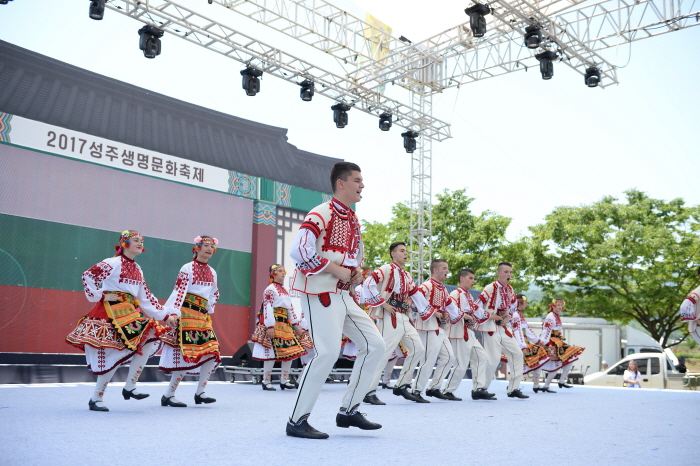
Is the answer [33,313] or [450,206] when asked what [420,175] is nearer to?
[33,313]

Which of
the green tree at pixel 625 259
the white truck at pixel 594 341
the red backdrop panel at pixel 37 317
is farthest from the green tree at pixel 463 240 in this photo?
the red backdrop panel at pixel 37 317

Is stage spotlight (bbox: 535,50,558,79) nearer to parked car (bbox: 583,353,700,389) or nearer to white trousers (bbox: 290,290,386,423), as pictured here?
parked car (bbox: 583,353,700,389)

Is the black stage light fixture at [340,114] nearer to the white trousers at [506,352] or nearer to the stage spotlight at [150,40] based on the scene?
the stage spotlight at [150,40]

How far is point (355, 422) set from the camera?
4.42m

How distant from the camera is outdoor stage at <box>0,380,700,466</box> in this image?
3.36m

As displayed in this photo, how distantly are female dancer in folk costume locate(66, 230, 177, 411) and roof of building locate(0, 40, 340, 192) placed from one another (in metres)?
9.17

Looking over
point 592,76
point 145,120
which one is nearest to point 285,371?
point 145,120

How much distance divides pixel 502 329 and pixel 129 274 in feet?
16.5

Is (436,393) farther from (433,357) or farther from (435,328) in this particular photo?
(435,328)

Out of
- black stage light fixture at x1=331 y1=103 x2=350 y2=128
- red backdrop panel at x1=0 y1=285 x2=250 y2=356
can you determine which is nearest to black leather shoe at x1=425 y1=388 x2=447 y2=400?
black stage light fixture at x1=331 y1=103 x2=350 y2=128

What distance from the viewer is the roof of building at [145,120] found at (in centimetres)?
1391

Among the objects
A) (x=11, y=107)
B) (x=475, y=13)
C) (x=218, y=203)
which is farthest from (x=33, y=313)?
(x=475, y=13)

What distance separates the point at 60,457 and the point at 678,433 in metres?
4.08

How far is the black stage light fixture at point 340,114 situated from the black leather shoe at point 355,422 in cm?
1108
